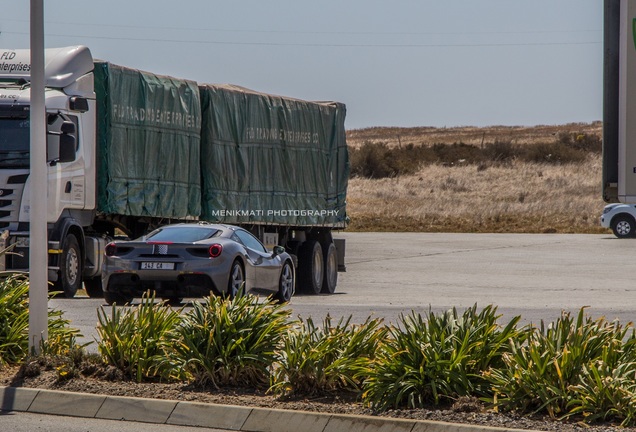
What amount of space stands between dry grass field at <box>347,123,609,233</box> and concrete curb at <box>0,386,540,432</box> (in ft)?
159

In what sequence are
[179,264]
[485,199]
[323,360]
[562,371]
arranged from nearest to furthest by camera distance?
[562,371] → [323,360] → [179,264] → [485,199]

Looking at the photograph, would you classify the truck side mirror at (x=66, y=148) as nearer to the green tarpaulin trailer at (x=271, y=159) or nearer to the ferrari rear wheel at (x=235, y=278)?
the ferrari rear wheel at (x=235, y=278)

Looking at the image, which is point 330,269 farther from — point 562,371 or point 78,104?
point 562,371

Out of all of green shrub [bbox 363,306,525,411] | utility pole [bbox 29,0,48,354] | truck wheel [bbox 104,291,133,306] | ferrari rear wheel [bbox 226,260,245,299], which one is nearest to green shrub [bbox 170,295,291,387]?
green shrub [bbox 363,306,525,411]

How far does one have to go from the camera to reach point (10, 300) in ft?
36.5

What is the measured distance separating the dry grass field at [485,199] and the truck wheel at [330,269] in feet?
97.5

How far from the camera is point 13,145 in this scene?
19.0m

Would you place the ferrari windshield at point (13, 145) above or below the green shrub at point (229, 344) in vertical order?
above

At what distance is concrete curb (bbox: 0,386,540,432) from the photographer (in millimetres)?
8258

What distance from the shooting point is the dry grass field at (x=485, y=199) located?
6053 cm

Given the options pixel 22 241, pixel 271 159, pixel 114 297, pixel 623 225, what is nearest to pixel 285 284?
pixel 114 297

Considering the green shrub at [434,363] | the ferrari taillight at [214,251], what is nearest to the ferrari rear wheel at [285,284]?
the ferrari taillight at [214,251]

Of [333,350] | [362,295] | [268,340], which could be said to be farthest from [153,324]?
[362,295]

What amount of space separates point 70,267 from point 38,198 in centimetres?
995
